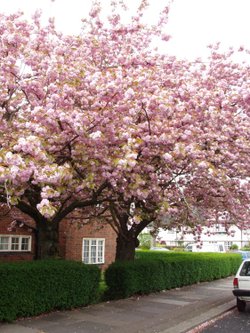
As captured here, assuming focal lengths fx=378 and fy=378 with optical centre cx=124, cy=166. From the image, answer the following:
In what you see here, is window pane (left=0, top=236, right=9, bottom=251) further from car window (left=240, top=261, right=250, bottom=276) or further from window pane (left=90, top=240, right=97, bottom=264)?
car window (left=240, top=261, right=250, bottom=276)

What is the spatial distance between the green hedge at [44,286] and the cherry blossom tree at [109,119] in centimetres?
132

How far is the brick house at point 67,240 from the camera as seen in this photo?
16.1m

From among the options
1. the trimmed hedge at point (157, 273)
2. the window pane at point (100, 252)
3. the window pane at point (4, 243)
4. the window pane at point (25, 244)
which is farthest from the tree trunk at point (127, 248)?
the window pane at point (100, 252)

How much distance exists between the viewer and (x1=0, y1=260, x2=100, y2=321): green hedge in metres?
8.52

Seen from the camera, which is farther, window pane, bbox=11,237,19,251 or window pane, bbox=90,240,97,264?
window pane, bbox=90,240,97,264

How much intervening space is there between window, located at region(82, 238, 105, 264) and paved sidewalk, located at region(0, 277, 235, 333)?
22.4ft

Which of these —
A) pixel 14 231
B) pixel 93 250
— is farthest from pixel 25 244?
pixel 93 250

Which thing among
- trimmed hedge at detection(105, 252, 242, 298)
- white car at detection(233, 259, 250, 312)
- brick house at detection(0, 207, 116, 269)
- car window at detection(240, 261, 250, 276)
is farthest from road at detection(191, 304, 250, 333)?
Answer: brick house at detection(0, 207, 116, 269)

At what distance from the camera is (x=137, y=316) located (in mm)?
9906

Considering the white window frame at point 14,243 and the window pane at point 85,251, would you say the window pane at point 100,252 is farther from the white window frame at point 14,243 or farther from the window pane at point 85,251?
the white window frame at point 14,243

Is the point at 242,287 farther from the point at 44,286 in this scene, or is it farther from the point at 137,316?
the point at 44,286

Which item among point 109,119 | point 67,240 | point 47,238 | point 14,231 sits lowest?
point 67,240

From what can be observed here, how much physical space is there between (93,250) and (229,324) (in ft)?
37.5

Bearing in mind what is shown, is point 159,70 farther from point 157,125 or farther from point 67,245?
point 67,245
